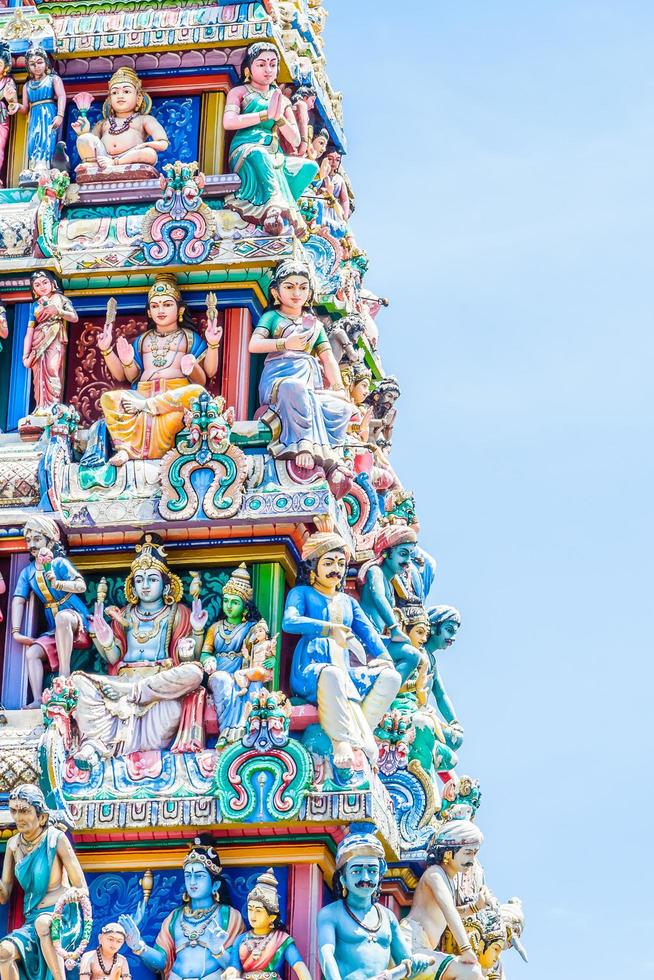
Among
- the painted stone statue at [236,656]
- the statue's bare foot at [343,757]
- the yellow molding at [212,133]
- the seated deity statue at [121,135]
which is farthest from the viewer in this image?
the yellow molding at [212,133]

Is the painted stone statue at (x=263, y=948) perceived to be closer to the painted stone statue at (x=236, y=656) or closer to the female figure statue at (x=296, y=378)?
the painted stone statue at (x=236, y=656)

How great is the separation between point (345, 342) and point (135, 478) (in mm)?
5255

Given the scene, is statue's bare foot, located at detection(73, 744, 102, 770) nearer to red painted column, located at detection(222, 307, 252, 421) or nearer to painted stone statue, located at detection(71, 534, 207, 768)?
painted stone statue, located at detection(71, 534, 207, 768)

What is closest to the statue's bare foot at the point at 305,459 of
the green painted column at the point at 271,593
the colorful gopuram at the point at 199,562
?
the colorful gopuram at the point at 199,562

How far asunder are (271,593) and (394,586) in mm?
4380

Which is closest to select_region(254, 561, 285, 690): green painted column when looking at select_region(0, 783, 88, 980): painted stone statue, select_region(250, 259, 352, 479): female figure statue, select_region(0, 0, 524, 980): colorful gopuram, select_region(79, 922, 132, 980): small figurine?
select_region(0, 0, 524, 980): colorful gopuram

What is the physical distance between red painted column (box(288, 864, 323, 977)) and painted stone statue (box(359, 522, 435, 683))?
13.4 ft

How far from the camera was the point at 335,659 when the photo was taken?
1326 inches

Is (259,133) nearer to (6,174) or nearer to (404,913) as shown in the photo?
(6,174)

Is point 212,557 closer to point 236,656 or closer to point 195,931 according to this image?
point 236,656

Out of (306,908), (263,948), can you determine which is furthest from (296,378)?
(263,948)

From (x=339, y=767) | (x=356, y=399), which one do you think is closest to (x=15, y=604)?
(x=339, y=767)

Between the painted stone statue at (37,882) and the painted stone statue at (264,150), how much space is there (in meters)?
7.29

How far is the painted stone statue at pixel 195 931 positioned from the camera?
32562mm
